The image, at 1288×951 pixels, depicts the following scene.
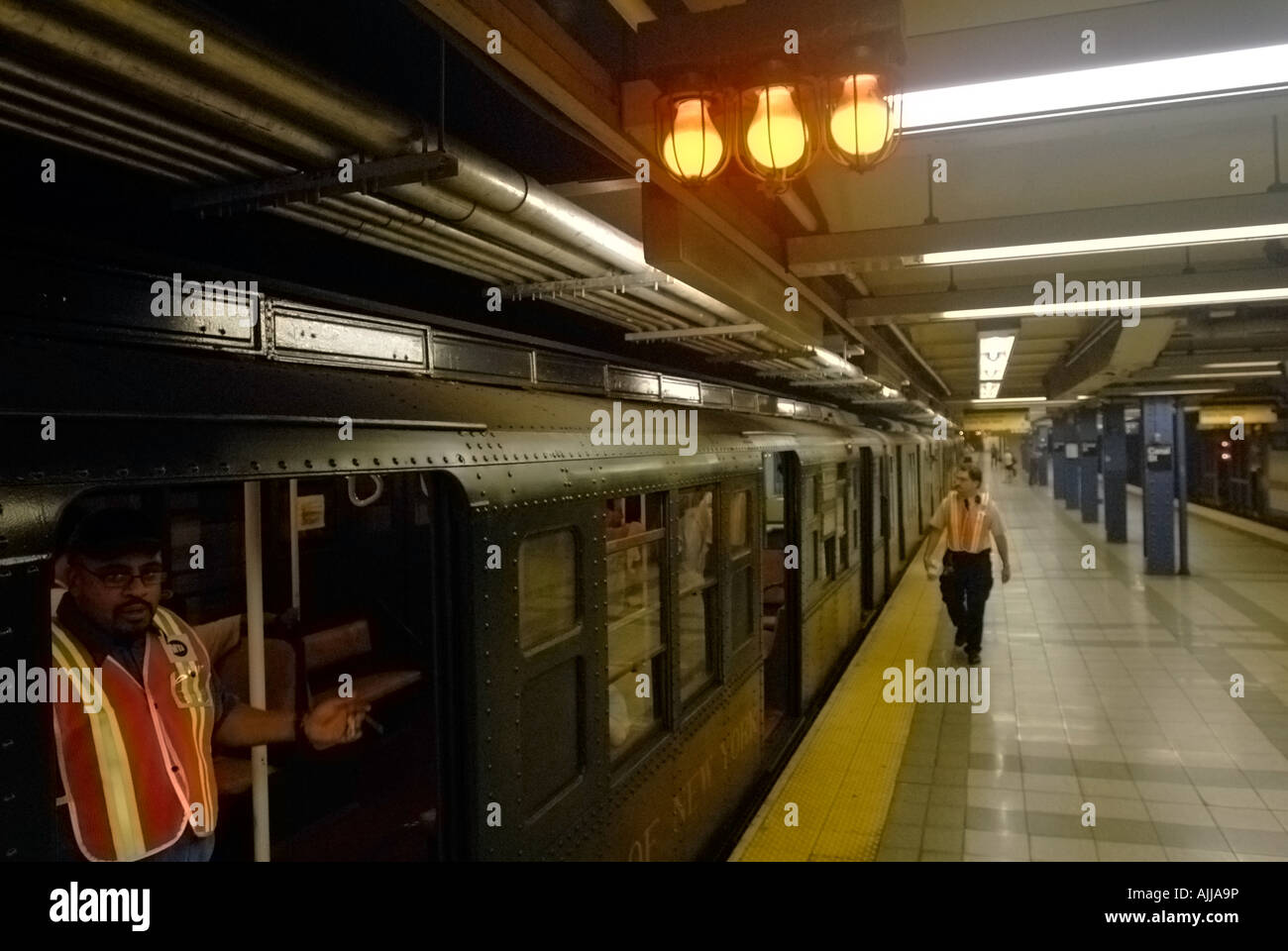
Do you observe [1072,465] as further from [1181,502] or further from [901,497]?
[901,497]

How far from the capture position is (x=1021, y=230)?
4.00 metres

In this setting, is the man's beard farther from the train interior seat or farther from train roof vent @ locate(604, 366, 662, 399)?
train roof vent @ locate(604, 366, 662, 399)

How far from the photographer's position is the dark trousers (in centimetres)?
810

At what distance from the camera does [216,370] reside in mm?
1919

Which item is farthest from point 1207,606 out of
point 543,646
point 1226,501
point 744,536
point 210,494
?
point 1226,501

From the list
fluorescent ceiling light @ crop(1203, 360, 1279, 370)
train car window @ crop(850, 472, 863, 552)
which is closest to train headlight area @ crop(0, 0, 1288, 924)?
train car window @ crop(850, 472, 863, 552)

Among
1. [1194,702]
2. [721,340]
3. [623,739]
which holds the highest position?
[721,340]

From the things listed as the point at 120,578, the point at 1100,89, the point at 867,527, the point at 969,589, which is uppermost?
the point at 1100,89

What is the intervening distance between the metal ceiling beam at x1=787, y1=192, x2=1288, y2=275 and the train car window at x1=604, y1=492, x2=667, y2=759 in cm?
167

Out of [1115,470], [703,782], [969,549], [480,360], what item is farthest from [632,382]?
[1115,470]

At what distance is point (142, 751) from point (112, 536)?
1.93 ft

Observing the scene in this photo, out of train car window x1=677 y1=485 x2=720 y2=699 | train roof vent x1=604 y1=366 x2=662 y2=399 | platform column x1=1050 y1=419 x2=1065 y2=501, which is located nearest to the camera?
train car window x1=677 y1=485 x2=720 y2=699
